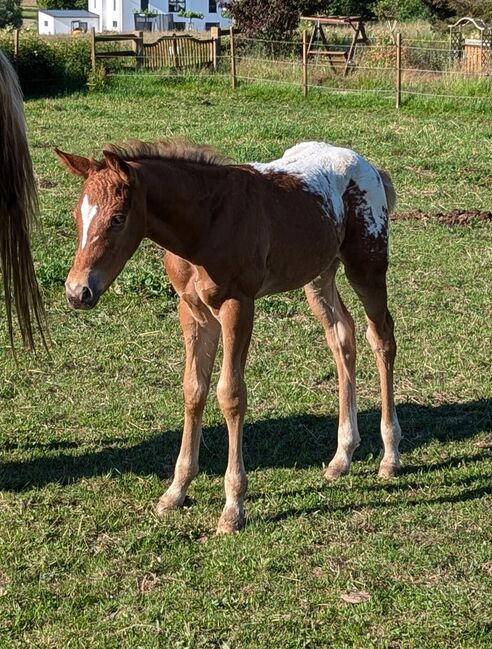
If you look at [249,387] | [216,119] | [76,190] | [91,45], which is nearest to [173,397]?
[249,387]

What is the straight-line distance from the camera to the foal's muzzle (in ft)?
11.2

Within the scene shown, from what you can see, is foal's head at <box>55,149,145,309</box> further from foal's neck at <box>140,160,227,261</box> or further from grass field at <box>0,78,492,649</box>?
grass field at <box>0,78,492,649</box>

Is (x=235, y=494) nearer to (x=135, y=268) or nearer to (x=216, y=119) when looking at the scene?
(x=135, y=268)

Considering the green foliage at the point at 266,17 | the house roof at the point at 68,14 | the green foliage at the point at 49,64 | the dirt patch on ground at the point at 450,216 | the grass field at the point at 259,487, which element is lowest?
the grass field at the point at 259,487

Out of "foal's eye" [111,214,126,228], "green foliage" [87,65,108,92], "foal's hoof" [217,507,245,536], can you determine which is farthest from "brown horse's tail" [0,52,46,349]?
"green foliage" [87,65,108,92]

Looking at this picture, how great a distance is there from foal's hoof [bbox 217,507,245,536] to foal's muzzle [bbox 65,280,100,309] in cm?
121

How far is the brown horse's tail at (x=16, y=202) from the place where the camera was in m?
4.02

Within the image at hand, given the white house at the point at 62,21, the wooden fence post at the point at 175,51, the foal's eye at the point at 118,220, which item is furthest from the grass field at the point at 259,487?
the white house at the point at 62,21

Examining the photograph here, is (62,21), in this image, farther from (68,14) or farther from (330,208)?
(330,208)

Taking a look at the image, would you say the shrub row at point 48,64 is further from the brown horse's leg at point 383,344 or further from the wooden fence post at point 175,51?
the brown horse's leg at point 383,344

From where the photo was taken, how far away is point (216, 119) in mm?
16438

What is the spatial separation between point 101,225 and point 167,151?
618 millimetres

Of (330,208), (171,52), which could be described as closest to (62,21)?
(171,52)

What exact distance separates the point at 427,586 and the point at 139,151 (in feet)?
6.76
